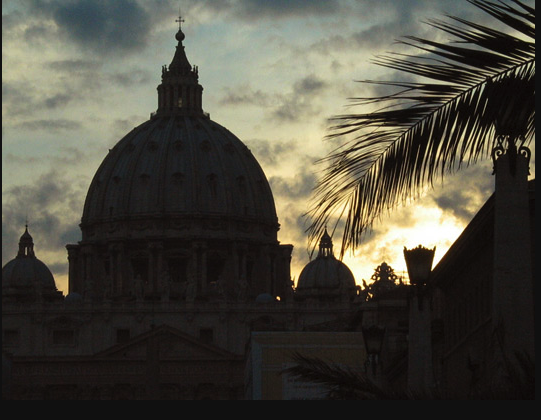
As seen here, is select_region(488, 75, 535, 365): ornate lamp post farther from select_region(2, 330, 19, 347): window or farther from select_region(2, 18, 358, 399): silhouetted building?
select_region(2, 330, 19, 347): window

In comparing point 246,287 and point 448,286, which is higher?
point 246,287

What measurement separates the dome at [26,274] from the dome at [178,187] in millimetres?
5835

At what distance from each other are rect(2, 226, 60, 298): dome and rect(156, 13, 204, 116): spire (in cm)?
2084

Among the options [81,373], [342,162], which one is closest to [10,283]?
[81,373]

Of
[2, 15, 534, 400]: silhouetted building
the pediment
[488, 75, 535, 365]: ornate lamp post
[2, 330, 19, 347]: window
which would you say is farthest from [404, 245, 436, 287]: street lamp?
[2, 330, 19, 347]: window

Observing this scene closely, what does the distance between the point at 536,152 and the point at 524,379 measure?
1.40m

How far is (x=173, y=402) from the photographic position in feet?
32.4

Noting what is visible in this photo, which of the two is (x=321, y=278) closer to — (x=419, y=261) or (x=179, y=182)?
(x=179, y=182)

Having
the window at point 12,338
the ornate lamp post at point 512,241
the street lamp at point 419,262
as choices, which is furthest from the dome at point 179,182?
the ornate lamp post at point 512,241

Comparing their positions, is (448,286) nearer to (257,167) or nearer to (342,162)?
(342,162)

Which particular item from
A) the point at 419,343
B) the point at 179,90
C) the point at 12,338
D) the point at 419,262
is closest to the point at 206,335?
the point at 12,338

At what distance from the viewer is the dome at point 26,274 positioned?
6506 inches

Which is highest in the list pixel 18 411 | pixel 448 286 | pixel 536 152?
pixel 448 286

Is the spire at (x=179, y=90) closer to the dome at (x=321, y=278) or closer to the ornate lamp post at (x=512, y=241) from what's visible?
the dome at (x=321, y=278)
